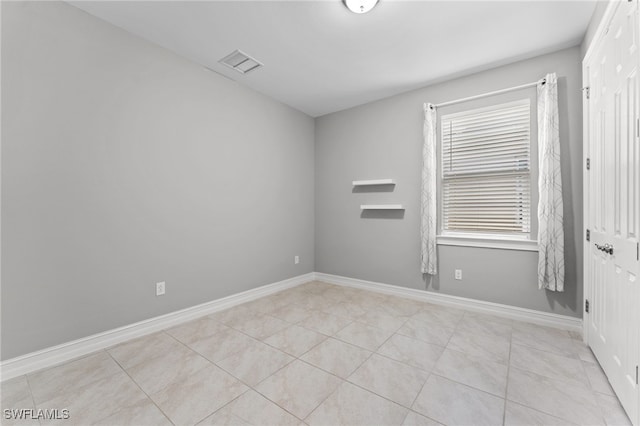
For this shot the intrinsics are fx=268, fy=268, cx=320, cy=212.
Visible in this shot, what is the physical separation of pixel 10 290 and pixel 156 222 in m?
1.03

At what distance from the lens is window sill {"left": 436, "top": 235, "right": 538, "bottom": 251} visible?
2.77m

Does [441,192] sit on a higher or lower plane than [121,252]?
higher

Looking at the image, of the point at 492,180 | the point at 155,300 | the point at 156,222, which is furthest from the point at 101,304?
the point at 492,180

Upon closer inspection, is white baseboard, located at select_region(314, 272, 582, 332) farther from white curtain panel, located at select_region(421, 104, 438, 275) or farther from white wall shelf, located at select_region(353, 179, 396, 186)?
white wall shelf, located at select_region(353, 179, 396, 186)

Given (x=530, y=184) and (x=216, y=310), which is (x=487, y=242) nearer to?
(x=530, y=184)

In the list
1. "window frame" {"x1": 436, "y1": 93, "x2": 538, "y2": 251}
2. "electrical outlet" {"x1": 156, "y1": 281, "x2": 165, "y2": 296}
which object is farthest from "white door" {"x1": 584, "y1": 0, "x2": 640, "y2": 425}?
"electrical outlet" {"x1": 156, "y1": 281, "x2": 165, "y2": 296}

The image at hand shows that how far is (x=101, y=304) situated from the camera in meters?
2.23

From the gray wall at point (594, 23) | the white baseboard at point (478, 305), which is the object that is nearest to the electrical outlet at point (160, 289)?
the white baseboard at point (478, 305)

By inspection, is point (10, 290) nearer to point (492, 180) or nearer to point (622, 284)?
point (622, 284)

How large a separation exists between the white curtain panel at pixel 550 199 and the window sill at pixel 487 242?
0.15 metres

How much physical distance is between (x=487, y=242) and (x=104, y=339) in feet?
12.5

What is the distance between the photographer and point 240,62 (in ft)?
9.44

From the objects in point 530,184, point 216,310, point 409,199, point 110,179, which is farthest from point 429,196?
point 110,179

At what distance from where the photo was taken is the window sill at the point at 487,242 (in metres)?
2.77
